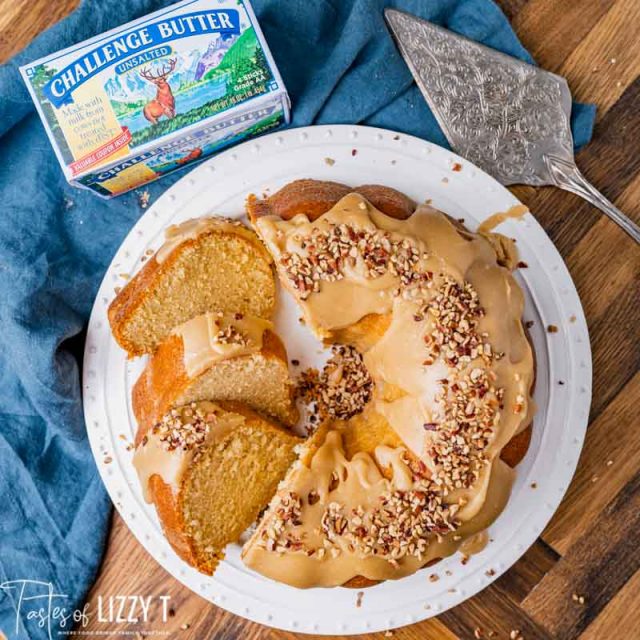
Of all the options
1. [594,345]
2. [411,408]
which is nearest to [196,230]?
[411,408]

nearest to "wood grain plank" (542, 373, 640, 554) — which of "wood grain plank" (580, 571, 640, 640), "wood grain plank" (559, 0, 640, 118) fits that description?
"wood grain plank" (580, 571, 640, 640)

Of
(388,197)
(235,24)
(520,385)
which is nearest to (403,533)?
(520,385)

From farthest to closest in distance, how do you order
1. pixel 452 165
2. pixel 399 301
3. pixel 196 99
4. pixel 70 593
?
1. pixel 70 593
2. pixel 452 165
3. pixel 196 99
4. pixel 399 301

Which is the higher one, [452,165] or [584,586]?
[452,165]

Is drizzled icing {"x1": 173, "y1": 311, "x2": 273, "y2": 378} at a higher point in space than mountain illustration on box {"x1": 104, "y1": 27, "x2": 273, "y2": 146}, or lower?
lower

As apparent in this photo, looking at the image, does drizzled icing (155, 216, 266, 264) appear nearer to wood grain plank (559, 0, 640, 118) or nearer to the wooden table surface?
the wooden table surface

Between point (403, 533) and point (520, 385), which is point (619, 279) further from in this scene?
point (403, 533)

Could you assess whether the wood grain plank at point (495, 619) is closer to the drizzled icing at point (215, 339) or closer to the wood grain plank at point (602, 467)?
the wood grain plank at point (602, 467)

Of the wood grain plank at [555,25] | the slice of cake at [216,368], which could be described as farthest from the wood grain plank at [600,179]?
the slice of cake at [216,368]

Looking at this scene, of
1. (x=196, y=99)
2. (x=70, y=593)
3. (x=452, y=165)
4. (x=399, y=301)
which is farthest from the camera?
(x=70, y=593)
